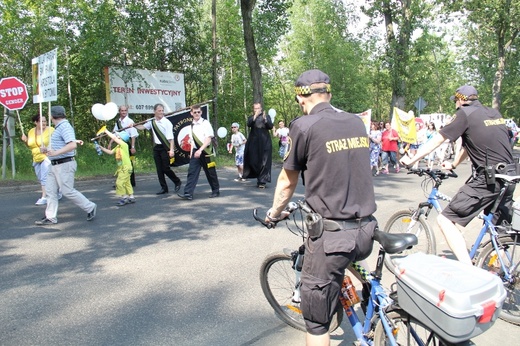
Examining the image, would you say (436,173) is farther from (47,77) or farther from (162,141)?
(47,77)

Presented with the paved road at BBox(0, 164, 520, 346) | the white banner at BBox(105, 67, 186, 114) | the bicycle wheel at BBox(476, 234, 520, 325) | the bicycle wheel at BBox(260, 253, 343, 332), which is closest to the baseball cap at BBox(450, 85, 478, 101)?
the bicycle wheel at BBox(476, 234, 520, 325)

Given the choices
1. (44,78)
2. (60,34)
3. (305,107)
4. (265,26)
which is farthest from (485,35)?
(305,107)

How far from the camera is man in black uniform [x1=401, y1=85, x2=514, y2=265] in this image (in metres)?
3.69

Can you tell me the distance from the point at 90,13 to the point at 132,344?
13.4m

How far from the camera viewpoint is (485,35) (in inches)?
1330

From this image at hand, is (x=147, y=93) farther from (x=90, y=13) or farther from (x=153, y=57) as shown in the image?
(x=90, y=13)

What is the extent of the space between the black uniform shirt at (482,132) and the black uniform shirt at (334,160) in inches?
66.8

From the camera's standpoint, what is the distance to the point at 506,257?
11.8 feet

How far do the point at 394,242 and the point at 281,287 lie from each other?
1399 mm

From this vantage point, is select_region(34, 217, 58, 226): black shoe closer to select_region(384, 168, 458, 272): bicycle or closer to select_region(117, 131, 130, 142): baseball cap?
select_region(117, 131, 130, 142): baseball cap

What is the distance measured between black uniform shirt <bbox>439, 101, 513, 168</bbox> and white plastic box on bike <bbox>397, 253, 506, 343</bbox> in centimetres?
196

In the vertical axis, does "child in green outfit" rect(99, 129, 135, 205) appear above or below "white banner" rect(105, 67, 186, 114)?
below

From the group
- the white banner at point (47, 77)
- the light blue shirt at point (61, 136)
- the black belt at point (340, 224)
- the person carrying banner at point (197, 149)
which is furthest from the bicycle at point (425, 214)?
the white banner at point (47, 77)

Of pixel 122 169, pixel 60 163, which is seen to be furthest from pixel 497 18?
pixel 60 163
